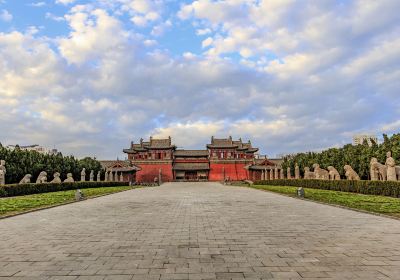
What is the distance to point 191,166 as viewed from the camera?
71750 mm

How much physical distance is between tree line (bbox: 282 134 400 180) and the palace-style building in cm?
2321

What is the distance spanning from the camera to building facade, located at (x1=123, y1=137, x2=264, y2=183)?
228 ft

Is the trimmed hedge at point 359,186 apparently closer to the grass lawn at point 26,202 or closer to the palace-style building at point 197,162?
the grass lawn at point 26,202

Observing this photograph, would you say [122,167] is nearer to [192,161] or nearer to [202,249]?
[192,161]

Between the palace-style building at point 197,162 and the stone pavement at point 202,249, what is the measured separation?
57438mm

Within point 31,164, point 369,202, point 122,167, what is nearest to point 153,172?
point 122,167

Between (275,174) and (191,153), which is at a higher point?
(191,153)

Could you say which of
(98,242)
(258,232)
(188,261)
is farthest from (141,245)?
(258,232)

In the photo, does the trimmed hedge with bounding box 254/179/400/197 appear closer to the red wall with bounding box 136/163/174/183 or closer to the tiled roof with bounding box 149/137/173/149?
the red wall with bounding box 136/163/174/183

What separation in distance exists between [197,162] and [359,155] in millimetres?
42584

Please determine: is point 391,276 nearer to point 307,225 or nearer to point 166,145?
point 307,225

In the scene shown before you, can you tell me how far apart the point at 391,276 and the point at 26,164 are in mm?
36766

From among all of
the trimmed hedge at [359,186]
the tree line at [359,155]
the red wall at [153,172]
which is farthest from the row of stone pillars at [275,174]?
the red wall at [153,172]

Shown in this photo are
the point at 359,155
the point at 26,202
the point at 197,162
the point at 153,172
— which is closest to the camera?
the point at 26,202
